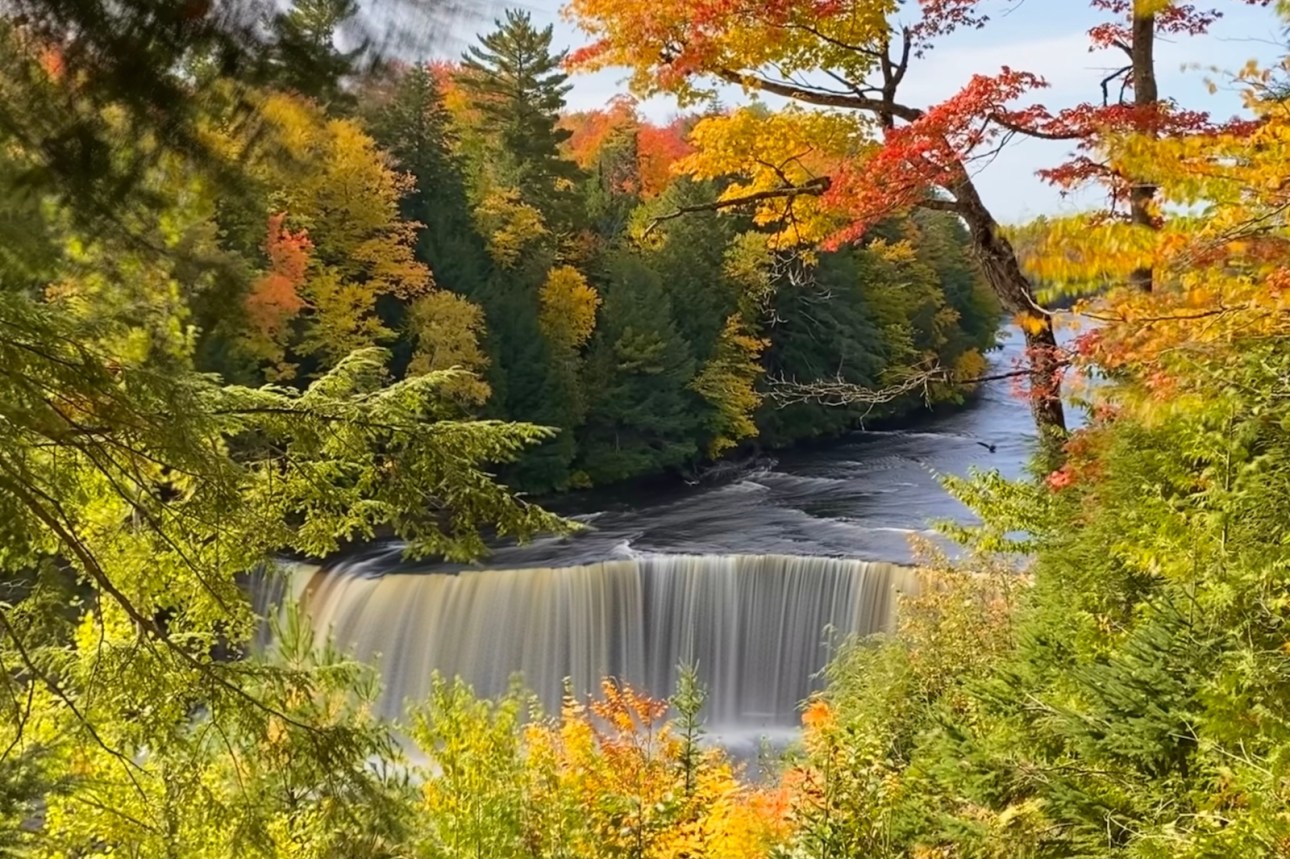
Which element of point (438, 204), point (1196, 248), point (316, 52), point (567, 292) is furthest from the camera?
point (567, 292)

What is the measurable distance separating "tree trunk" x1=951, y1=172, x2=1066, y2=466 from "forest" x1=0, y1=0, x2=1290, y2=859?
0.10ft

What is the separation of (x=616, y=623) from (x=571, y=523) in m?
9.25

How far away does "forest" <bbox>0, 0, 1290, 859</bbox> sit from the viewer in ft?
5.70

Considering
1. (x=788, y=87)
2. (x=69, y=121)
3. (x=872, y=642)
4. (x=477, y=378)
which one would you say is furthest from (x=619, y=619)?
(x=69, y=121)

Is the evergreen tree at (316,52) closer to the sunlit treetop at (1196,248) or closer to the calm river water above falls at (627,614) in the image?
the sunlit treetop at (1196,248)

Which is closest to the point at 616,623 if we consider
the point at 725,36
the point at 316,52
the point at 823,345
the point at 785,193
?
the point at 785,193

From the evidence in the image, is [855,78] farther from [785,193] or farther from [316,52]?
[316,52]

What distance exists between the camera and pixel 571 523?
14.9 feet

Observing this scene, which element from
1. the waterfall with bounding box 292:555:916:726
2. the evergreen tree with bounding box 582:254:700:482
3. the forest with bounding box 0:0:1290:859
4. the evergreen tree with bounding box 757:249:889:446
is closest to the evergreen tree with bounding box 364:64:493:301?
the evergreen tree with bounding box 582:254:700:482

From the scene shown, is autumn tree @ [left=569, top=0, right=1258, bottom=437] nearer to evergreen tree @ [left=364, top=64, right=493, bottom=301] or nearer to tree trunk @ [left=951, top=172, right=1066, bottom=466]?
tree trunk @ [left=951, top=172, right=1066, bottom=466]

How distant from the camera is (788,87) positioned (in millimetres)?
6414

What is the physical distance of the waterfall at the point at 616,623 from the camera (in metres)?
12.9

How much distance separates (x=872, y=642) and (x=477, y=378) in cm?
988

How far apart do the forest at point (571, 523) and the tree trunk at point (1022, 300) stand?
3 centimetres
